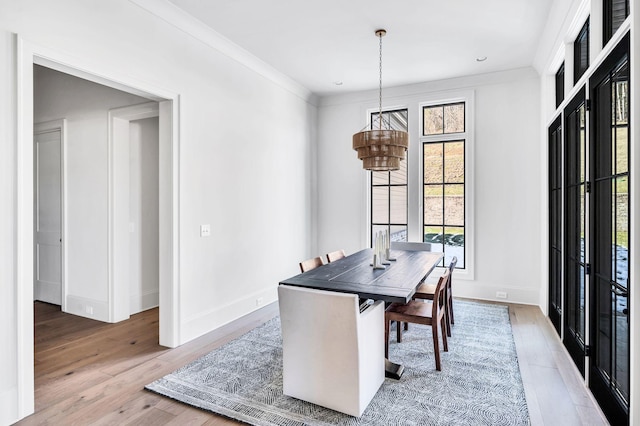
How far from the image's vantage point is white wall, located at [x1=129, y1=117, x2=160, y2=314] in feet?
14.1

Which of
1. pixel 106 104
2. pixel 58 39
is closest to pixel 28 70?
pixel 58 39

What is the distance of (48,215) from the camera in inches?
179

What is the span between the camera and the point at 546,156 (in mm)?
4160

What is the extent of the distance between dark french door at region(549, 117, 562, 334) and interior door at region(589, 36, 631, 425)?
1251 millimetres

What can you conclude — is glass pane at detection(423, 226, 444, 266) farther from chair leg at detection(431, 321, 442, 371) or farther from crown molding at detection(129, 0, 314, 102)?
crown molding at detection(129, 0, 314, 102)

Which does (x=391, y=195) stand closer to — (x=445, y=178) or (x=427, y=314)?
(x=445, y=178)

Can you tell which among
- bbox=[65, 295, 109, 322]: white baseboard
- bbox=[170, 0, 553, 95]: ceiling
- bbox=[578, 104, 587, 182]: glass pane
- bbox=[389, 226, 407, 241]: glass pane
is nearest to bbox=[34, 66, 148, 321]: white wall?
bbox=[65, 295, 109, 322]: white baseboard

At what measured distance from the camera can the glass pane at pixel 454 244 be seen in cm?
501

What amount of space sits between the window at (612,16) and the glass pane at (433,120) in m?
2.77

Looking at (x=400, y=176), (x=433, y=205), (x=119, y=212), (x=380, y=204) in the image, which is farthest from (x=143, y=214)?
(x=433, y=205)

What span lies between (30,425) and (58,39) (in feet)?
7.71

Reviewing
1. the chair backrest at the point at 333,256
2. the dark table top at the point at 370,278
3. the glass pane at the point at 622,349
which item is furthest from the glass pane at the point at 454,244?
the glass pane at the point at 622,349

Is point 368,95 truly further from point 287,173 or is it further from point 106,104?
point 106,104

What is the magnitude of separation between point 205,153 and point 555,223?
3.65 meters
